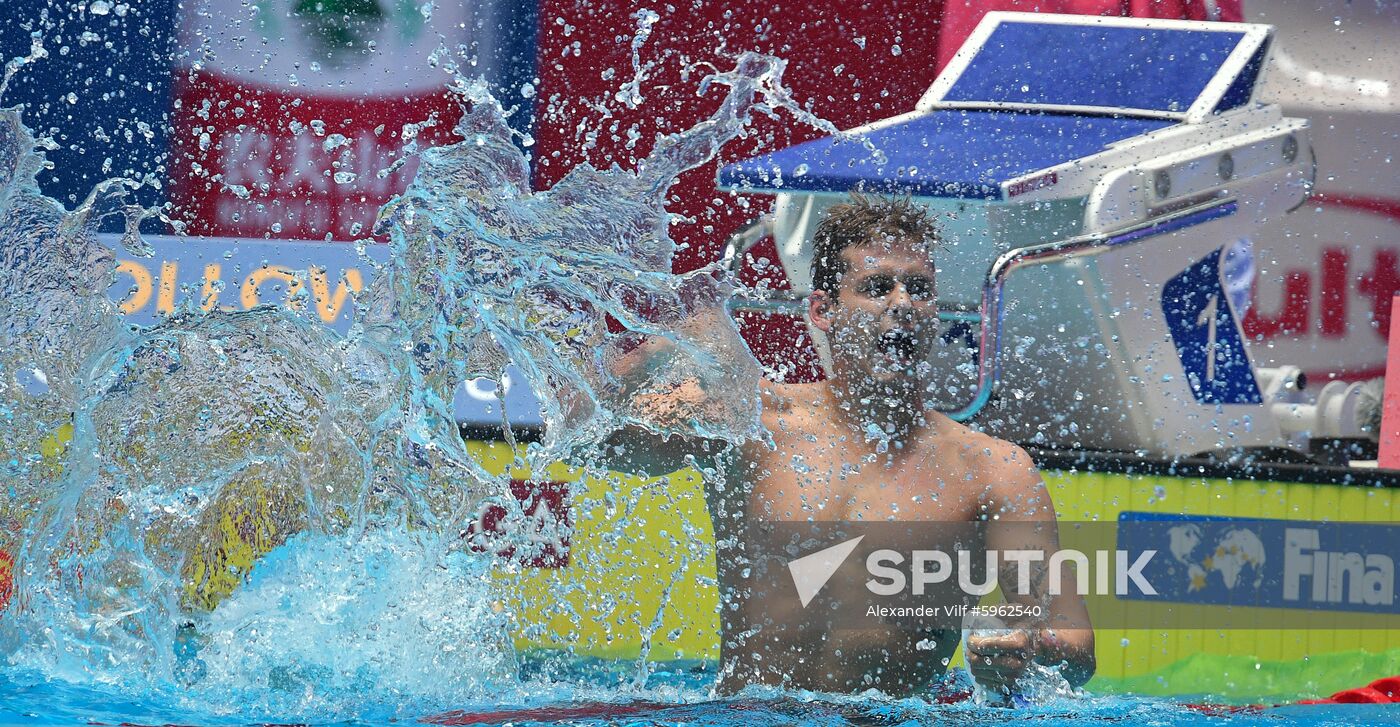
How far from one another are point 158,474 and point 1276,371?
315cm

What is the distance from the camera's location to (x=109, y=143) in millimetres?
4238

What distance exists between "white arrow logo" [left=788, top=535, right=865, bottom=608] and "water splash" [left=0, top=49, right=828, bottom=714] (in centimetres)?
26

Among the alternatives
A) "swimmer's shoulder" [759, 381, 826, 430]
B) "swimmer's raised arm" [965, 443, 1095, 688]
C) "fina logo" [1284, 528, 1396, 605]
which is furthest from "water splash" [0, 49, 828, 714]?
"fina logo" [1284, 528, 1396, 605]

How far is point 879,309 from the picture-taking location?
2742 mm

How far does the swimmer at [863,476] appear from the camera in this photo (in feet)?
8.15

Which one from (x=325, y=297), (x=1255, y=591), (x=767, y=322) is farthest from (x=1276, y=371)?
(x=325, y=297)

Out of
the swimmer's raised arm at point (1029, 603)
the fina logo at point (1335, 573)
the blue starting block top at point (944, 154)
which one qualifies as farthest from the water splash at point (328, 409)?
the fina logo at point (1335, 573)

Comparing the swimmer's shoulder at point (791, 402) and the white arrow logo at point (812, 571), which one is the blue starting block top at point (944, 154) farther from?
the white arrow logo at point (812, 571)

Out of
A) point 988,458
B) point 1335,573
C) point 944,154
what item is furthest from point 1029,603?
point 944,154

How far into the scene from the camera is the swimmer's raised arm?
2.32 metres

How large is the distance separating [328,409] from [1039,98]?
2648 mm

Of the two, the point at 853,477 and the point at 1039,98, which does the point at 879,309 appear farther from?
the point at 1039,98

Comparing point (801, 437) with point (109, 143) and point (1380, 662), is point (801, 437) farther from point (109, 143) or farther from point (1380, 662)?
point (109, 143)

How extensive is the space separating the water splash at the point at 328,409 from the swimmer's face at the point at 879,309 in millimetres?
346
